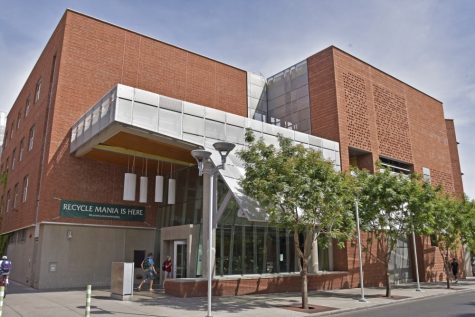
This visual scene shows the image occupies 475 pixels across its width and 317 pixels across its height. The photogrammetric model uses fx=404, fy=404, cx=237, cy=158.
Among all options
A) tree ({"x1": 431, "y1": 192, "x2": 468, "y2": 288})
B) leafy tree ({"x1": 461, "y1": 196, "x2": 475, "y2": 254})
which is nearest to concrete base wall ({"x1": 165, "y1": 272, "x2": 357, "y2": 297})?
tree ({"x1": 431, "y1": 192, "x2": 468, "y2": 288})

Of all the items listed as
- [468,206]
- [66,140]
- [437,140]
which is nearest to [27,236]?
[66,140]

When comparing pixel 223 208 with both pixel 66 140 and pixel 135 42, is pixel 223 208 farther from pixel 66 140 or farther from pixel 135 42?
pixel 135 42

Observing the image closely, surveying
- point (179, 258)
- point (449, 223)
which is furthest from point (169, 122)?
point (449, 223)

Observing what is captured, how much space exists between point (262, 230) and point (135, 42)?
1463 cm

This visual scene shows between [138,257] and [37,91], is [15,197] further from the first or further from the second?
[138,257]

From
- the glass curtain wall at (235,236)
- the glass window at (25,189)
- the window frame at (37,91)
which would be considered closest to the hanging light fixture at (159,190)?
the glass curtain wall at (235,236)

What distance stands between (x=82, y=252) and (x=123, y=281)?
309 inches

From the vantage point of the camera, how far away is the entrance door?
69.5ft

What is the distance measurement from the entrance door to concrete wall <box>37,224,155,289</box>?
12.9ft

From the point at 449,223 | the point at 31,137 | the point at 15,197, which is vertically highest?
the point at 31,137

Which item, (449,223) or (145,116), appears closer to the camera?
(145,116)

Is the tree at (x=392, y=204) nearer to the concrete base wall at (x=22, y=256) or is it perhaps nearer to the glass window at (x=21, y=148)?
the concrete base wall at (x=22, y=256)

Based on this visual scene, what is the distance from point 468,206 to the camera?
27.7 metres

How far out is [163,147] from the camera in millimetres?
20906
